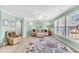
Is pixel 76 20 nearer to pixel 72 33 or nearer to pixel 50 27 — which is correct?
pixel 72 33

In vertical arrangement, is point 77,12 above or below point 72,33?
above

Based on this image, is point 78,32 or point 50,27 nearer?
point 78,32

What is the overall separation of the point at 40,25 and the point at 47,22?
94cm

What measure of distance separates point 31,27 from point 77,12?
8560mm

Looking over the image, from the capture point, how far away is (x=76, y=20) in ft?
16.4

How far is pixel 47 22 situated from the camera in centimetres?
1266

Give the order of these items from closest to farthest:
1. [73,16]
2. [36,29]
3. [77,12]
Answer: [77,12]
[73,16]
[36,29]
